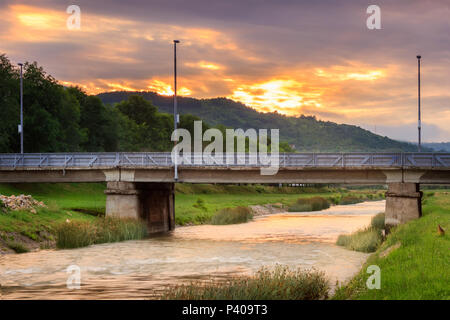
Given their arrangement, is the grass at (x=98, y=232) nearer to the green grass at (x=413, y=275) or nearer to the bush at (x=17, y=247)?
the bush at (x=17, y=247)

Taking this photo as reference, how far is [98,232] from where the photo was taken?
41844mm

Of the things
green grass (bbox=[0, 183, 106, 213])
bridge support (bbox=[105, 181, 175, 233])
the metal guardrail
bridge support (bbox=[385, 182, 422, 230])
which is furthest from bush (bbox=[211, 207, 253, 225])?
bridge support (bbox=[385, 182, 422, 230])

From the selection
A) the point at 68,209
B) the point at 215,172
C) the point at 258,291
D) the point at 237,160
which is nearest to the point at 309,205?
the point at 215,172

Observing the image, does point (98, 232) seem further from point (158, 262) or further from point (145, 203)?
point (145, 203)

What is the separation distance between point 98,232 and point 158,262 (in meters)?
10.2

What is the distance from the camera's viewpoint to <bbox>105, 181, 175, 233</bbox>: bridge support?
50094 mm

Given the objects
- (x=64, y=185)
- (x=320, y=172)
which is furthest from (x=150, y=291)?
(x=64, y=185)

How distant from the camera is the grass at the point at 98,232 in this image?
38188 millimetres

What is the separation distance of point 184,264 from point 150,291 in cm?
895

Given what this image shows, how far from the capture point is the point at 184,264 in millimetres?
32156

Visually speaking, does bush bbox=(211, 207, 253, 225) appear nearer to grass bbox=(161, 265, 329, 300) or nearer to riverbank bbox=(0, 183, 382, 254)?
riverbank bbox=(0, 183, 382, 254)

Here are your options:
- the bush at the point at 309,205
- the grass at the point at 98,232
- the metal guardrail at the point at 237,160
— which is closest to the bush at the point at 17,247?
the grass at the point at 98,232

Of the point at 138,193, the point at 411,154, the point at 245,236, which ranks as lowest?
the point at 245,236
